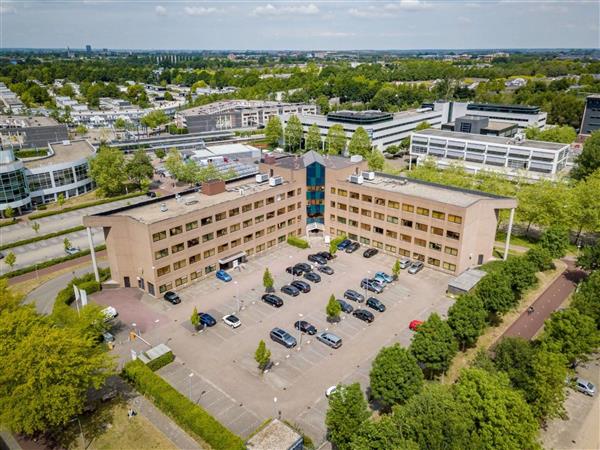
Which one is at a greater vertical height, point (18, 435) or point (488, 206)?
point (488, 206)

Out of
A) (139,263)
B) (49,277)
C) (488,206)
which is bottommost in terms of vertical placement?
(49,277)

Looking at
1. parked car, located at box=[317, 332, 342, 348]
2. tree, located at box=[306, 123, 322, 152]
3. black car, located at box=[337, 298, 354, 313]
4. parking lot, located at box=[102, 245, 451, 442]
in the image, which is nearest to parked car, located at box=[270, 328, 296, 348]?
parking lot, located at box=[102, 245, 451, 442]

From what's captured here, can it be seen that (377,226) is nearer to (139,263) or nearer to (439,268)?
(439,268)

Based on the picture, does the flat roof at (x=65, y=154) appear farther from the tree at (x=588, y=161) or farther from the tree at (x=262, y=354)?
the tree at (x=588, y=161)

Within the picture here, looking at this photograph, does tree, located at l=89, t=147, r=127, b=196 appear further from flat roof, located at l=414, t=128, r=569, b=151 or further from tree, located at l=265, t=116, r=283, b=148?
flat roof, located at l=414, t=128, r=569, b=151

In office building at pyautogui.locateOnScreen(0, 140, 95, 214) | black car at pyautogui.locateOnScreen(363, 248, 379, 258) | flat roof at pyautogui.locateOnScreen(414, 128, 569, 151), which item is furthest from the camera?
flat roof at pyautogui.locateOnScreen(414, 128, 569, 151)

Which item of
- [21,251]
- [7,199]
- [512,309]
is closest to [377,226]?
[512,309]

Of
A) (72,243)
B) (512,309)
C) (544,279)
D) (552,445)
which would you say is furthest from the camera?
(72,243)
